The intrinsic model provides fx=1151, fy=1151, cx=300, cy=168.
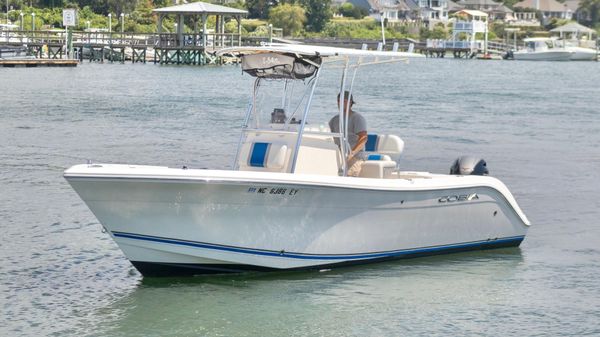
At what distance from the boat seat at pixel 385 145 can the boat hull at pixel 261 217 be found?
0.97 meters

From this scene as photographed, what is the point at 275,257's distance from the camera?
1384 centimetres

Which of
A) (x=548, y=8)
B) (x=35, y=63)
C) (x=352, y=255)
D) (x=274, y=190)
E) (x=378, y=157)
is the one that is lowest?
(x=35, y=63)

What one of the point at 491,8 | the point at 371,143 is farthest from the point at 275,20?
the point at 371,143

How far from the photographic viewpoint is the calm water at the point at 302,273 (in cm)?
1268

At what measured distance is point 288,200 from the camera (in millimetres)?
13422

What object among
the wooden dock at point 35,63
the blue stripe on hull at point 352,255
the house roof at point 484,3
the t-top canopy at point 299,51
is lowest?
Result: the wooden dock at point 35,63

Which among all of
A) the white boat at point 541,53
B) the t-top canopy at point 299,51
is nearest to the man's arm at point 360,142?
the t-top canopy at point 299,51

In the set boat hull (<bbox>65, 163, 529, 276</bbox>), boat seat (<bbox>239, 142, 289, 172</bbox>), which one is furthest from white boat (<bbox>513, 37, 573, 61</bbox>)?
boat seat (<bbox>239, 142, 289, 172</bbox>)

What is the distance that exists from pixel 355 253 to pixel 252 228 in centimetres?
158

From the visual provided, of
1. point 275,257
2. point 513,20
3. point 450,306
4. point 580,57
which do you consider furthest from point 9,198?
point 513,20

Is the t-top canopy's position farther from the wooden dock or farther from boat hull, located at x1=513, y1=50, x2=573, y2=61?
boat hull, located at x1=513, y1=50, x2=573, y2=61

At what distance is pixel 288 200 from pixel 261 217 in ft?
1.22

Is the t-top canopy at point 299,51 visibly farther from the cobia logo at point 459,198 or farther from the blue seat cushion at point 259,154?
the cobia logo at point 459,198

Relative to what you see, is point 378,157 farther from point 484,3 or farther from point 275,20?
point 484,3
